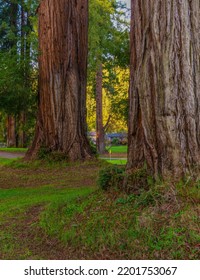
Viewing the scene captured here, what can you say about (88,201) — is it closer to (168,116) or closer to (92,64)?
(168,116)

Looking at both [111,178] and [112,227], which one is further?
[111,178]

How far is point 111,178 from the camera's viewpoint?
6.13 metres

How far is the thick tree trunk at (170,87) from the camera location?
542 centimetres

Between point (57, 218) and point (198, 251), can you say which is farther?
point (57, 218)

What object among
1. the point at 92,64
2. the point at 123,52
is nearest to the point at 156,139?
the point at 123,52

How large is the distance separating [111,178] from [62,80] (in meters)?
8.26

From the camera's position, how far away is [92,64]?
85.0 ft

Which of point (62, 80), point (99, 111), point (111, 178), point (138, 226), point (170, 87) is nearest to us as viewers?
point (138, 226)

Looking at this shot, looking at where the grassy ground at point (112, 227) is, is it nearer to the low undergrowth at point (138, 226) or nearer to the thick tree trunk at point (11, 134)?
the low undergrowth at point (138, 226)

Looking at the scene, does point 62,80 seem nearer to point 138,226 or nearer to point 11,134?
point 138,226

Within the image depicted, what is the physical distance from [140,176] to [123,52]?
1119cm

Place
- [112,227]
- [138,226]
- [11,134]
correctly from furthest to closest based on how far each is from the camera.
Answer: [11,134], [112,227], [138,226]

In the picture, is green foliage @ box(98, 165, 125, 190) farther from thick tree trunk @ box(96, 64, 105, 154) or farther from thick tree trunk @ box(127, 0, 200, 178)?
thick tree trunk @ box(96, 64, 105, 154)

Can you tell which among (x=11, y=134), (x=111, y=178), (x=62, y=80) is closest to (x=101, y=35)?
(x=62, y=80)
